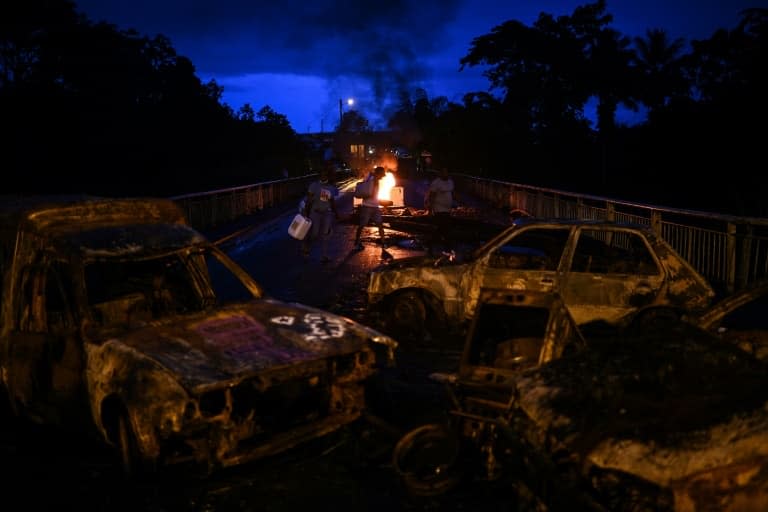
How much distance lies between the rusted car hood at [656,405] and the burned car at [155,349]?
1.63m

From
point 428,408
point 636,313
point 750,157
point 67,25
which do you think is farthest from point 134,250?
point 67,25

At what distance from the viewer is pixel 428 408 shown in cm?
595

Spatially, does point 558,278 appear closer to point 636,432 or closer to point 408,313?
point 408,313

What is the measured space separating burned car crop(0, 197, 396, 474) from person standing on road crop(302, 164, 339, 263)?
758cm

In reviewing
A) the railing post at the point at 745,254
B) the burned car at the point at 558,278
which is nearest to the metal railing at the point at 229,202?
the burned car at the point at 558,278

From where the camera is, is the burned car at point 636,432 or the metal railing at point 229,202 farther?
the metal railing at point 229,202

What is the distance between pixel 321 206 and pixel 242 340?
918 centimetres

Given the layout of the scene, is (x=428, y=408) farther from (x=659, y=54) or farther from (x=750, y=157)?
(x=659, y=54)

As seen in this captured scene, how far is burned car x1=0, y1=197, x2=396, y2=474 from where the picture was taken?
14.2ft

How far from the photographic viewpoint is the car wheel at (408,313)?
8.02m

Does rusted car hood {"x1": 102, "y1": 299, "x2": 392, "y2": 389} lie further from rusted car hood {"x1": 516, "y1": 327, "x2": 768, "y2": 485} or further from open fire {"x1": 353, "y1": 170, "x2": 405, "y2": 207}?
open fire {"x1": 353, "y1": 170, "x2": 405, "y2": 207}

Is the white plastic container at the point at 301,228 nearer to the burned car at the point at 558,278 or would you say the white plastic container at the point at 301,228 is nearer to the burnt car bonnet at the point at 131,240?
the burned car at the point at 558,278

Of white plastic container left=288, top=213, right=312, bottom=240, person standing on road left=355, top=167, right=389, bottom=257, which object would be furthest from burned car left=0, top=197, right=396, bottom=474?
person standing on road left=355, top=167, right=389, bottom=257

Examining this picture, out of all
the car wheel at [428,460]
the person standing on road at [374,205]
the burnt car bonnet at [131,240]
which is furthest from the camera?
the person standing on road at [374,205]
